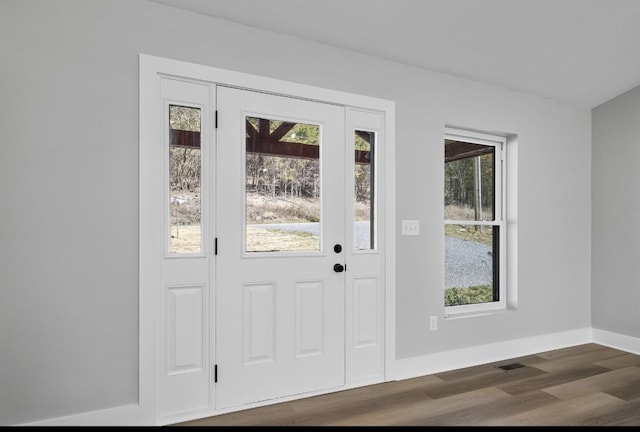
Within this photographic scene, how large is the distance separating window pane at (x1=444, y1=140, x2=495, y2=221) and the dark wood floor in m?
1.35

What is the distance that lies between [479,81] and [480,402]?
2573 millimetres

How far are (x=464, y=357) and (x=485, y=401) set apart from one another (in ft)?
2.31

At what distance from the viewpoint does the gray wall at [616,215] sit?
3.93 m

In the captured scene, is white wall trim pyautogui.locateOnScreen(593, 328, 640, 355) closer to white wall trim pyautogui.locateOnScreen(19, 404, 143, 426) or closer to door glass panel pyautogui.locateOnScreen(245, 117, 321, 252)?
door glass panel pyautogui.locateOnScreen(245, 117, 321, 252)

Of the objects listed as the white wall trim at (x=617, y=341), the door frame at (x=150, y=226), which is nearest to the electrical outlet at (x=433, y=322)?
the door frame at (x=150, y=226)

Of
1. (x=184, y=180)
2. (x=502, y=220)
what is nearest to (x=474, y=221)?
(x=502, y=220)

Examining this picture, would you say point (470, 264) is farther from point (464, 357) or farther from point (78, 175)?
point (78, 175)

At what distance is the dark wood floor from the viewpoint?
8.18 feet

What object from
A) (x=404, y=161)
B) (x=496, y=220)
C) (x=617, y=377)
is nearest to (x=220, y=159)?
(x=404, y=161)

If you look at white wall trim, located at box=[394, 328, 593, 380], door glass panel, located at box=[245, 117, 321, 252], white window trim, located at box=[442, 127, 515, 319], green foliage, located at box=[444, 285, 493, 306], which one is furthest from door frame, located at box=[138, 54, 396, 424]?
white window trim, located at box=[442, 127, 515, 319]

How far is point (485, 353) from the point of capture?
3615 millimetres

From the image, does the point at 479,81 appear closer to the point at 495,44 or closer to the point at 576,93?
the point at 495,44

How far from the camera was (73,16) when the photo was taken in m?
2.21

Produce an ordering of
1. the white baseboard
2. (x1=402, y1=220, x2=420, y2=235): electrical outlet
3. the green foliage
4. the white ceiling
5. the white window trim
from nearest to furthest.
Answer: the white baseboard, the white ceiling, (x1=402, y1=220, x2=420, y2=235): electrical outlet, the green foliage, the white window trim
